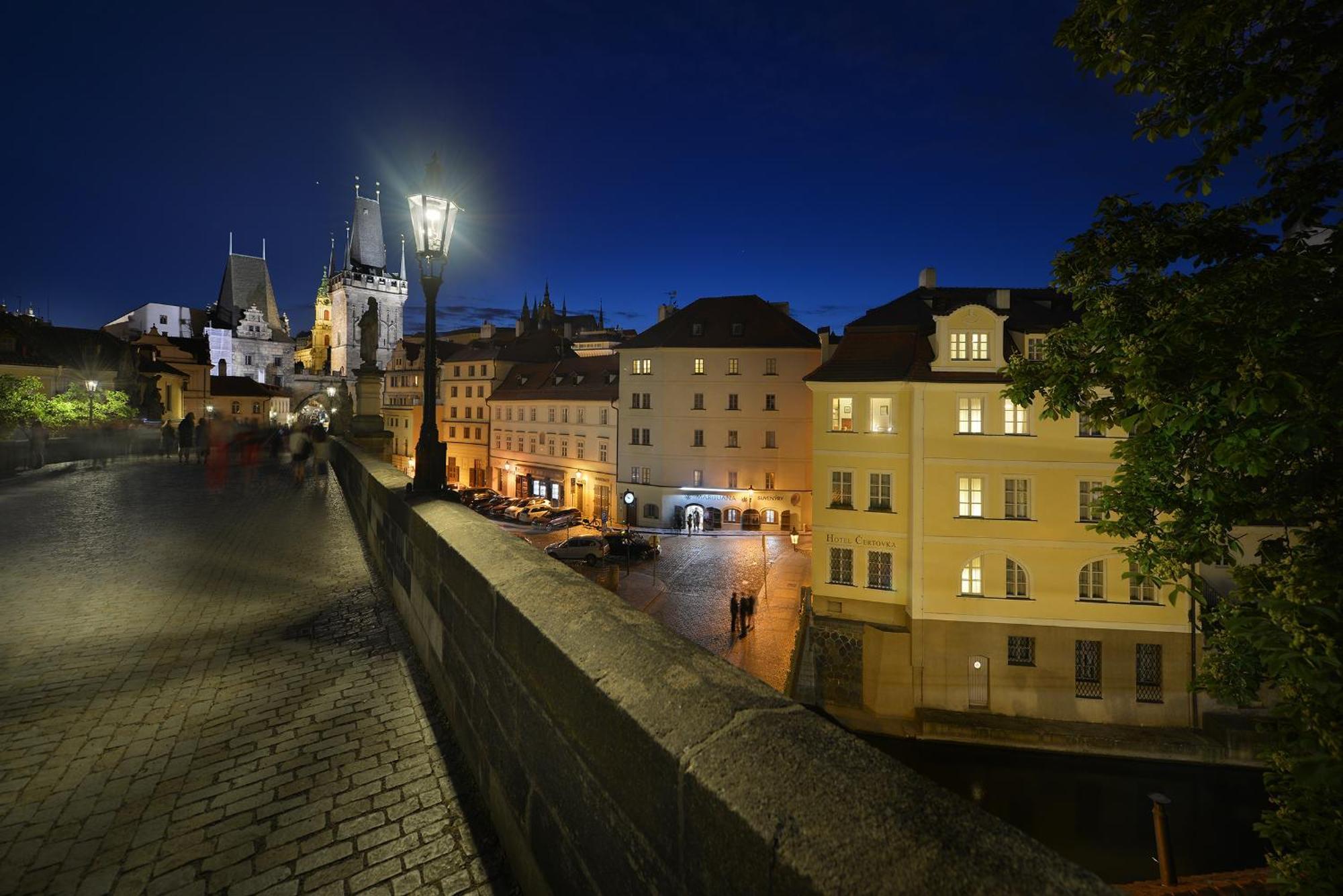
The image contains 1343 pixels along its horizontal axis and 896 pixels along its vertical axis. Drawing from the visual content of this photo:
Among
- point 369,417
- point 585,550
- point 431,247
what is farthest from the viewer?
point 585,550

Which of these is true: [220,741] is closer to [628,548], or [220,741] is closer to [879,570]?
[879,570]

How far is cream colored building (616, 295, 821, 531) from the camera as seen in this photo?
3841cm

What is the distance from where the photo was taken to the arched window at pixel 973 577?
21062 mm

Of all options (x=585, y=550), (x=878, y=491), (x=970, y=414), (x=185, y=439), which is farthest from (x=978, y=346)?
(x=185, y=439)

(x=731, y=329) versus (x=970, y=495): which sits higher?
(x=731, y=329)

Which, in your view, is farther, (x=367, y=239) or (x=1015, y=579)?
(x=367, y=239)

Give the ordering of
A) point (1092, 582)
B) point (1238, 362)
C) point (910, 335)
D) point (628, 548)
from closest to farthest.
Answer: point (1238, 362)
point (1092, 582)
point (910, 335)
point (628, 548)

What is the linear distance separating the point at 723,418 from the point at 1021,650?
21.6m

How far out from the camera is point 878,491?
73.8 ft

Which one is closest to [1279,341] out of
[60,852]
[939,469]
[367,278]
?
[60,852]

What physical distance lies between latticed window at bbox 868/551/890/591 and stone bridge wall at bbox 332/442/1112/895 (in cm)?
2004

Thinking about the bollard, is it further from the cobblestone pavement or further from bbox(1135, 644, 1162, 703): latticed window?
the cobblestone pavement

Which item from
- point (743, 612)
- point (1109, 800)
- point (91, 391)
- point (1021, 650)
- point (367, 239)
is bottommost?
point (1109, 800)

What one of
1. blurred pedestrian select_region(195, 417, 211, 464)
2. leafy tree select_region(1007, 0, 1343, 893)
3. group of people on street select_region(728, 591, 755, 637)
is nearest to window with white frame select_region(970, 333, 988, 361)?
group of people on street select_region(728, 591, 755, 637)
